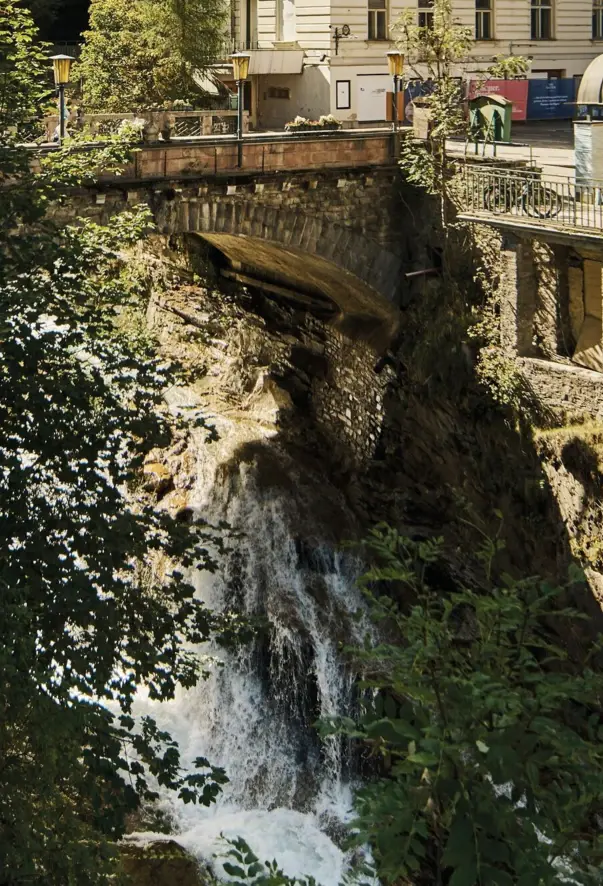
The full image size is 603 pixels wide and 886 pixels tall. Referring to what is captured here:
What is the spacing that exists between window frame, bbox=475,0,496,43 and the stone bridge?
520 inches

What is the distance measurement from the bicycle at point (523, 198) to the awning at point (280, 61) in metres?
13.6

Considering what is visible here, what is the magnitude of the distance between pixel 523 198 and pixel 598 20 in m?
19.7

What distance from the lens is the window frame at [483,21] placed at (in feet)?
119

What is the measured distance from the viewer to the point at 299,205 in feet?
75.5

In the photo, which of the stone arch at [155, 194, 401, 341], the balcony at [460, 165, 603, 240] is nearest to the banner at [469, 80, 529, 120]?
the stone arch at [155, 194, 401, 341]

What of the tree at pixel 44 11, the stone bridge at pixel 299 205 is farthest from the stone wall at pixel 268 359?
the tree at pixel 44 11

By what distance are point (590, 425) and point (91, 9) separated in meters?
18.4

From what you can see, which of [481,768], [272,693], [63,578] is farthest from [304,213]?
[481,768]

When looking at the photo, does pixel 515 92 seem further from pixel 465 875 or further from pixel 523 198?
pixel 465 875

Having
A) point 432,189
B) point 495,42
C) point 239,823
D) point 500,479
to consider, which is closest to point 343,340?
point 432,189

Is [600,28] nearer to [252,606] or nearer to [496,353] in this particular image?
[496,353]

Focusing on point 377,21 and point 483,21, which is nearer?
point 377,21

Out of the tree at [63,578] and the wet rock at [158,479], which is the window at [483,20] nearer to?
the wet rock at [158,479]

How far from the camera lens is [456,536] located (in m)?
22.8
